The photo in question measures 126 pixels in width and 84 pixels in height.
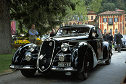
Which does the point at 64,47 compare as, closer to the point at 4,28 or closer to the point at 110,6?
the point at 4,28

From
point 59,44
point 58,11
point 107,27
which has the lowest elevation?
point 107,27

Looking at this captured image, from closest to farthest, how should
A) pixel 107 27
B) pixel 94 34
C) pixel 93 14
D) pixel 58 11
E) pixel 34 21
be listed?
pixel 94 34
pixel 58 11
pixel 34 21
pixel 107 27
pixel 93 14

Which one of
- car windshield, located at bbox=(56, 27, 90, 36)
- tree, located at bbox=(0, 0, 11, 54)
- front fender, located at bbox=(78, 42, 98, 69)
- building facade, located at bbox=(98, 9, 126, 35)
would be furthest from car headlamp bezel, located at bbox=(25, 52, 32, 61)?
building facade, located at bbox=(98, 9, 126, 35)

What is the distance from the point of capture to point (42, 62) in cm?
666

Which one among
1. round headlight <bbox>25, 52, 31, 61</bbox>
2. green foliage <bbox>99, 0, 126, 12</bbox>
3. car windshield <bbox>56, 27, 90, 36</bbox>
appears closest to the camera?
round headlight <bbox>25, 52, 31, 61</bbox>

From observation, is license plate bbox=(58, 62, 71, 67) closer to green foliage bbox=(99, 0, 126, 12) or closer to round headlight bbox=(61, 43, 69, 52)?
round headlight bbox=(61, 43, 69, 52)

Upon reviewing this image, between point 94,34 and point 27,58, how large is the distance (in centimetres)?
291

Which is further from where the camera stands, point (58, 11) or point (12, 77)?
point (58, 11)

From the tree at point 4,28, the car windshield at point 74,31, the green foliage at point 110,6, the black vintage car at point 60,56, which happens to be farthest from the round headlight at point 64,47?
the green foliage at point 110,6

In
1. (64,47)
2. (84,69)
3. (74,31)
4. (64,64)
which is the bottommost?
(84,69)

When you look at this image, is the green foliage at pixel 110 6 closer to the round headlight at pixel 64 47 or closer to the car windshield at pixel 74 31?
the car windshield at pixel 74 31

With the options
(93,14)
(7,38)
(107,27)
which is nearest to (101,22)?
(107,27)

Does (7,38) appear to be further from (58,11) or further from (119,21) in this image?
(119,21)

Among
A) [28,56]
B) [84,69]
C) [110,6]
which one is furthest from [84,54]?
[110,6]
